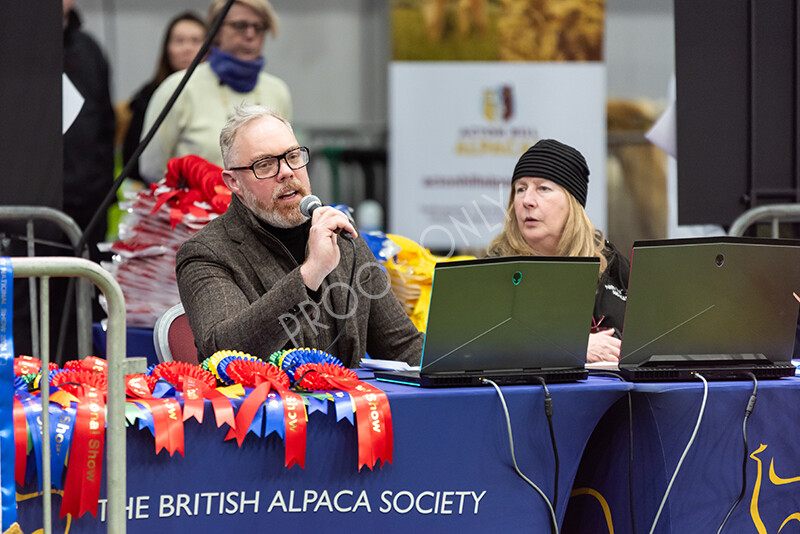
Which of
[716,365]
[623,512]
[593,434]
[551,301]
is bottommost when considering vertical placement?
[623,512]

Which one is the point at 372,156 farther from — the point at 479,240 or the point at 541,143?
the point at 541,143

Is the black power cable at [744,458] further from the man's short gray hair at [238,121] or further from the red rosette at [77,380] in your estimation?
the man's short gray hair at [238,121]

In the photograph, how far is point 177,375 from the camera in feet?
6.20

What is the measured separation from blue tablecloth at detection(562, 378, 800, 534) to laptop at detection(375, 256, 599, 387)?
166mm

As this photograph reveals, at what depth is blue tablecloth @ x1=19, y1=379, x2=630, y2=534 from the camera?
68.9 inches

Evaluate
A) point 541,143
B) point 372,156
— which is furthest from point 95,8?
point 541,143

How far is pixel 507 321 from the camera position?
1.91m

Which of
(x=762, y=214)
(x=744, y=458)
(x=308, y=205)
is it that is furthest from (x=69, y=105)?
(x=744, y=458)

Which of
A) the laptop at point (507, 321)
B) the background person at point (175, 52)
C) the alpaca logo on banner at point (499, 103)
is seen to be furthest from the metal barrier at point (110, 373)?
the alpaca logo on banner at point (499, 103)

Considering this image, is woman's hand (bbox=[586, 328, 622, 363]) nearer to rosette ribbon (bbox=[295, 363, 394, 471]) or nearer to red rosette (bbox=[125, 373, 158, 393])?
rosette ribbon (bbox=[295, 363, 394, 471])

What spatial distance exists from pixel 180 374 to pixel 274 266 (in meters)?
0.70

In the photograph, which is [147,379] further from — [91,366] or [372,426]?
[372,426]

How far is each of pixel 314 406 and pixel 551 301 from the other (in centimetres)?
48

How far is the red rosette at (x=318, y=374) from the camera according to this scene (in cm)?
189
